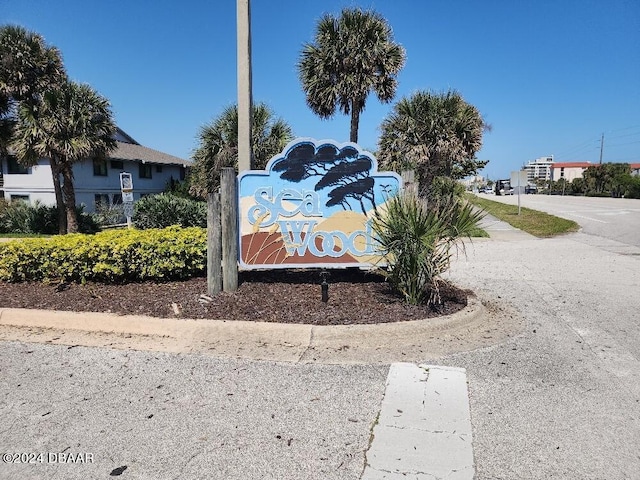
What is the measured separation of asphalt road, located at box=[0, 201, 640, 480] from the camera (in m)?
2.50

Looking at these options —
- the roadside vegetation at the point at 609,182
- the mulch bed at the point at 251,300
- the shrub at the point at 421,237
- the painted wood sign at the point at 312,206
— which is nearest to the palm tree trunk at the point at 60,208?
the mulch bed at the point at 251,300

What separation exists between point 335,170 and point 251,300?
2.03 meters

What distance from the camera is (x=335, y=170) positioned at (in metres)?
5.83

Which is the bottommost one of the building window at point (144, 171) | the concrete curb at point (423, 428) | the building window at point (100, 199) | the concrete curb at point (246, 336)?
the concrete curb at point (423, 428)

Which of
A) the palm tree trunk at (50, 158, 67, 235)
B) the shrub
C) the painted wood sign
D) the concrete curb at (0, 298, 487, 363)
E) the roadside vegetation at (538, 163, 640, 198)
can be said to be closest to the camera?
the concrete curb at (0, 298, 487, 363)

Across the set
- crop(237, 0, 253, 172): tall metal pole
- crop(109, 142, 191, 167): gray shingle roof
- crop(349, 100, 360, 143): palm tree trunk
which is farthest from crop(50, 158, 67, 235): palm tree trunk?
crop(237, 0, 253, 172): tall metal pole

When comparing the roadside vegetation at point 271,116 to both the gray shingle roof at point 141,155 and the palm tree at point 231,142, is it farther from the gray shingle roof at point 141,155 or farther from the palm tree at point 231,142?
the gray shingle roof at point 141,155

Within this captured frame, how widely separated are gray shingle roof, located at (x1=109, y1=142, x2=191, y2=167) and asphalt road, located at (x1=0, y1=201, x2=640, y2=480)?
2638 centimetres

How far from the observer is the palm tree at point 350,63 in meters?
15.8

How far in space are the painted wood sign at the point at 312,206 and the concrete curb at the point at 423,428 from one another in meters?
2.41

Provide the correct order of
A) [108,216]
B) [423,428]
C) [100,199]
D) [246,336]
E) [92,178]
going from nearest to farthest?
[423,428]
[246,336]
[108,216]
[92,178]
[100,199]

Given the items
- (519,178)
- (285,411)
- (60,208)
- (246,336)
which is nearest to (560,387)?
(285,411)

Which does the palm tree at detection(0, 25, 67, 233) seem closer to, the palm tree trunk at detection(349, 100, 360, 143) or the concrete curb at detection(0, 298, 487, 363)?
the palm tree trunk at detection(349, 100, 360, 143)

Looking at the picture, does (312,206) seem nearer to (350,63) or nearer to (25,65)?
(350,63)
